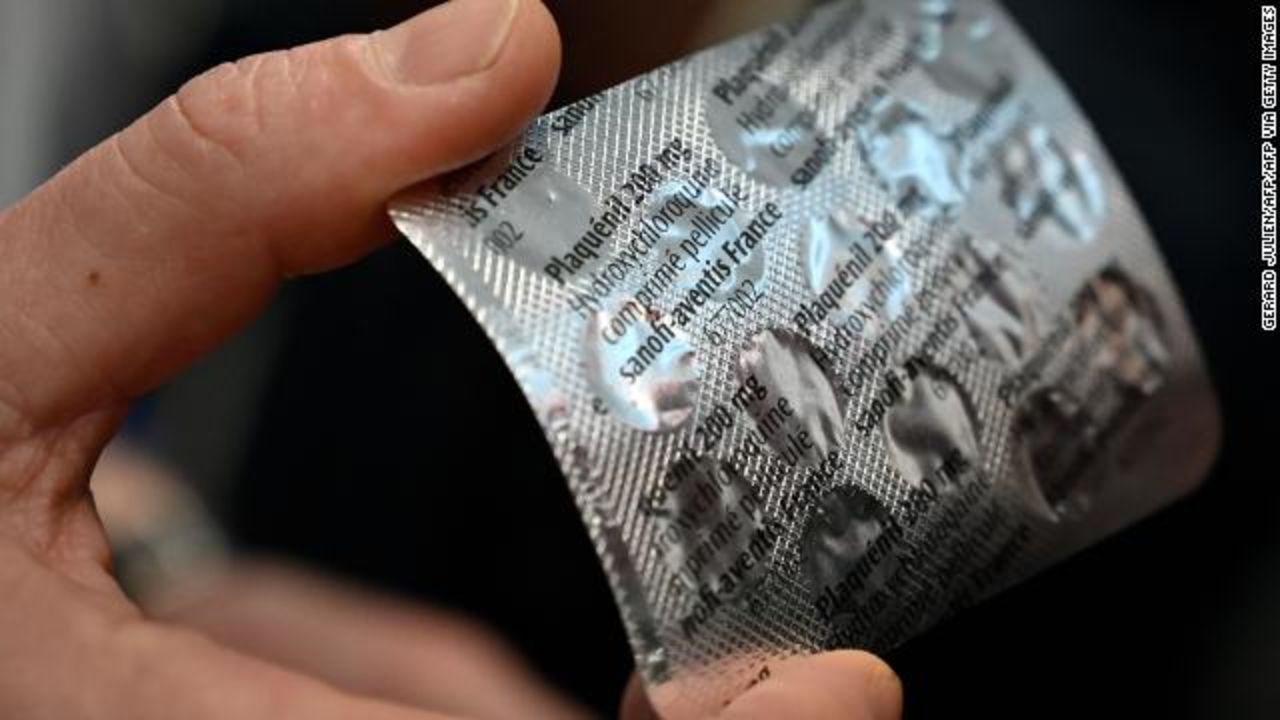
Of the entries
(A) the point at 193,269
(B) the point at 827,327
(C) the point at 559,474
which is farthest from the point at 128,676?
(C) the point at 559,474

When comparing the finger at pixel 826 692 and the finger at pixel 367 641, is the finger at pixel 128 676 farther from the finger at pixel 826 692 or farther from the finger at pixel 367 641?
the finger at pixel 367 641

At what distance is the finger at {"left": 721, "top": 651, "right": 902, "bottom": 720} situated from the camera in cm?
36

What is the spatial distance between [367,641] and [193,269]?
0.40 m

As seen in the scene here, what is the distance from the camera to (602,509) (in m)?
0.35

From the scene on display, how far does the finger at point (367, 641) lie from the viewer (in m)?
0.69

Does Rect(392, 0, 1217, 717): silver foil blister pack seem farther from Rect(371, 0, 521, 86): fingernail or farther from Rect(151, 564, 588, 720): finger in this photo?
Rect(151, 564, 588, 720): finger

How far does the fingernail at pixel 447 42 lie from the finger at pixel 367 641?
1.21 ft

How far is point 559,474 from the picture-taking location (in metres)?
0.69

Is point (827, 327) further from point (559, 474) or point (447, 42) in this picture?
point (559, 474)

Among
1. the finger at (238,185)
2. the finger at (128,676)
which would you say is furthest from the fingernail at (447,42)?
the finger at (128,676)

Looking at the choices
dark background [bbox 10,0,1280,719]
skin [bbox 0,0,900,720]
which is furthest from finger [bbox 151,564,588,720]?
skin [bbox 0,0,900,720]

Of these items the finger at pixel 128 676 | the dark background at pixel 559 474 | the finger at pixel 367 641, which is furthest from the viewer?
the finger at pixel 367 641

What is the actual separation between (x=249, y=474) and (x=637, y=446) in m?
0.56

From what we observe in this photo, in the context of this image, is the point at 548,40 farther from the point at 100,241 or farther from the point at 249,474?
the point at 249,474
